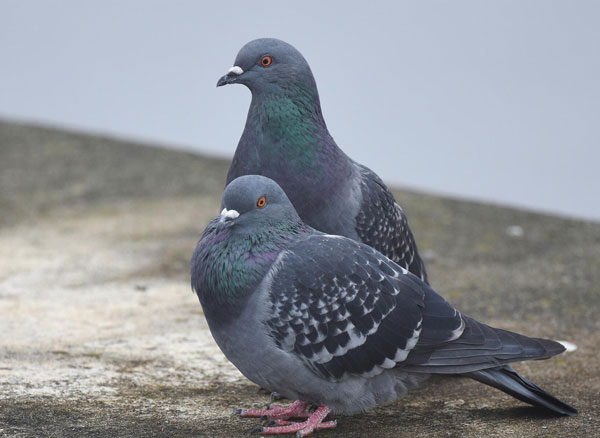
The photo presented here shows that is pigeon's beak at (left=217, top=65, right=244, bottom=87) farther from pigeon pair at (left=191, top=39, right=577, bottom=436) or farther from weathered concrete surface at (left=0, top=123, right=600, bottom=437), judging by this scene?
weathered concrete surface at (left=0, top=123, right=600, bottom=437)

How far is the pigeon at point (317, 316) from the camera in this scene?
11.6 feet

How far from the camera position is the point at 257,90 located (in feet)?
13.9

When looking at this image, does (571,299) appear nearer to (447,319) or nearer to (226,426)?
(447,319)

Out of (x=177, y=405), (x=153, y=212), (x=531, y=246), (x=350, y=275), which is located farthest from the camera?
(x=153, y=212)

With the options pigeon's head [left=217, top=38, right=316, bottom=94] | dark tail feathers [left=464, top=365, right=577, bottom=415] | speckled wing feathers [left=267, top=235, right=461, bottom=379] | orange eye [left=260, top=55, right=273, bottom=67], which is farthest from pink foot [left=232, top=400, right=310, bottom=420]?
orange eye [left=260, top=55, right=273, bottom=67]

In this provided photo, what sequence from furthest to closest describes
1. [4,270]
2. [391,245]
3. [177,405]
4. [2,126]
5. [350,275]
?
[2,126]
[4,270]
[391,245]
[177,405]
[350,275]

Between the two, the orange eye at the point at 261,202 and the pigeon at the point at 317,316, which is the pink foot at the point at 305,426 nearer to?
the pigeon at the point at 317,316

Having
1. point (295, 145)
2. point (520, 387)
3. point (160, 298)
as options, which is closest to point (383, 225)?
point (295, 145)

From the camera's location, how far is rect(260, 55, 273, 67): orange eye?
422 centimetres

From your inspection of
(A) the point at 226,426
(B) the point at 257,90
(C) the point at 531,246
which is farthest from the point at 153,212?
(A) the point at 226,426

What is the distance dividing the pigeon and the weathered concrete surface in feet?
0.95

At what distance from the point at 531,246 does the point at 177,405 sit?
3765 mm

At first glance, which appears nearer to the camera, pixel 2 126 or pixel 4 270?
pixel 4 270

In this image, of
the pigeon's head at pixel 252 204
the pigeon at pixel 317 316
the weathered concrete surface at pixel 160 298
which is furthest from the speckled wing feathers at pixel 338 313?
the weathered concrete surface at pixel 160 298
